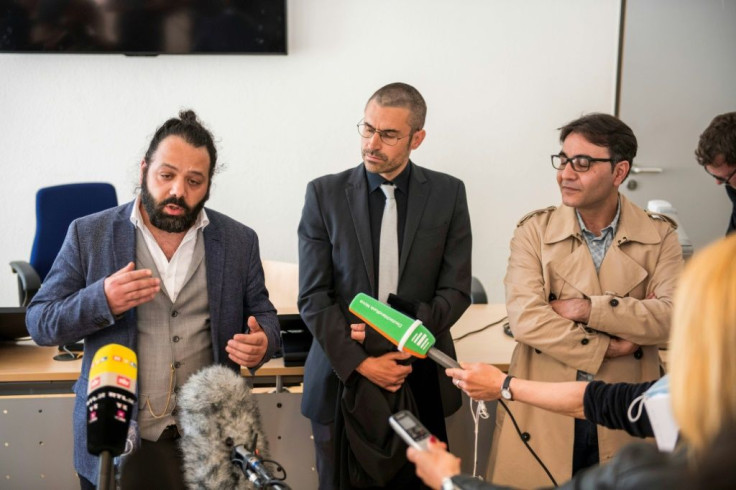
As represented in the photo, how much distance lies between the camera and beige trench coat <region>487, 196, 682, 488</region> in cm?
238

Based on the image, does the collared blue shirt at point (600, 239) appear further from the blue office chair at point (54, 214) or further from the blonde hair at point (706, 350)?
the blue office chair at point (54, 214)

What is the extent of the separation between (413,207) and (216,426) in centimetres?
105

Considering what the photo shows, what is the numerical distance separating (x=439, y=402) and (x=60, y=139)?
3.40 meters

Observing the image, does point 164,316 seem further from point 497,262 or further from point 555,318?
point 497,262

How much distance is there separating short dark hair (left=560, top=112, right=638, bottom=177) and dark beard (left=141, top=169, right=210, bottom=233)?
4.28ft

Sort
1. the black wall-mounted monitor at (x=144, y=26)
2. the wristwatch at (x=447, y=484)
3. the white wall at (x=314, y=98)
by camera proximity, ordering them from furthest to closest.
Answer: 1. the white wall at (x=314, y=98)
2. the black wall-mounted monitor at (x=144, y=26)
3. the wristwatch at (x=447, y=484)

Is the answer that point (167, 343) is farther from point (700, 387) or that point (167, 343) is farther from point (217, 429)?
point (700, 387)

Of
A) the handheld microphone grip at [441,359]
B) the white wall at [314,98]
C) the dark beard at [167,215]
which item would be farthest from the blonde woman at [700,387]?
the white wall at [314,98]

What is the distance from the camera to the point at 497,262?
17.0ft

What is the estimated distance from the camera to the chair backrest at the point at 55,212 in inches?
159

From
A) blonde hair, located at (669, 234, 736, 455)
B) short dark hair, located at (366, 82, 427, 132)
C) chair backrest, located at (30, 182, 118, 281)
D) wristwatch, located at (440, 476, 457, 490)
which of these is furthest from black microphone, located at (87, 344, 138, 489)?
chair backrest, located at (30, 182, 118, 281)

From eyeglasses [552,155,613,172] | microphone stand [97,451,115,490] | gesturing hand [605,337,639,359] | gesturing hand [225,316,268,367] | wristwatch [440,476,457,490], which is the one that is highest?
eyeglasses [552,155,613,172]

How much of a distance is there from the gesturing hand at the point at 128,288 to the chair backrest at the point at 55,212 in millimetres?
2271

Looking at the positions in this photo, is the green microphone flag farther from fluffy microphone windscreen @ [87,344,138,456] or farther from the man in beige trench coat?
fluffy microphone windscreen @ [87,344,138,456]
